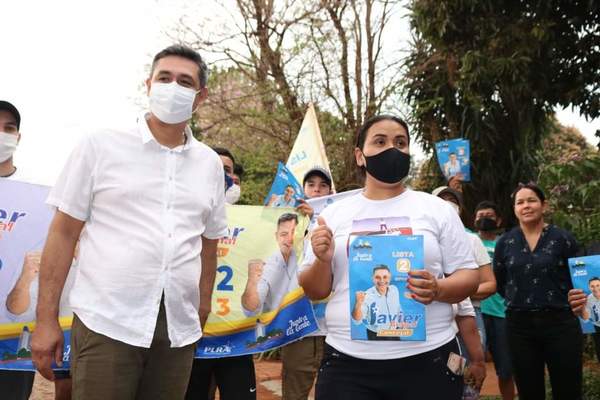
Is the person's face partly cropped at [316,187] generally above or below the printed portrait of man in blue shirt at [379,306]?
above

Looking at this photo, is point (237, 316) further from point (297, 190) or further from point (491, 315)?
point (491, 315)

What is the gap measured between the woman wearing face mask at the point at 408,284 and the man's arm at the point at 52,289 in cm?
100

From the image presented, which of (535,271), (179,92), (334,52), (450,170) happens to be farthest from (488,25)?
(179,92)

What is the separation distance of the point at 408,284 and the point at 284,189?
2.68 m

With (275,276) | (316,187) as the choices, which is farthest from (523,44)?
(275,276)

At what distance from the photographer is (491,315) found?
20.9ft

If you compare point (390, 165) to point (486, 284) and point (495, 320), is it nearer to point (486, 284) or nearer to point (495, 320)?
point (486, 284)

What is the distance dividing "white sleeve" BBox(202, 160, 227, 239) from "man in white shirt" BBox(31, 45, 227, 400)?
0.43 feet

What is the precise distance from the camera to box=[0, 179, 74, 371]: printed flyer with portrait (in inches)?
156

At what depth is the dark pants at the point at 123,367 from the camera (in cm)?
253

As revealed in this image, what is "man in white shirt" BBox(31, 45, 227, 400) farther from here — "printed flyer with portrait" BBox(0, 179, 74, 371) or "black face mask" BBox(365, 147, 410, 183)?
"printed flyer with portrait" BBox(0, 179, 74, 371)

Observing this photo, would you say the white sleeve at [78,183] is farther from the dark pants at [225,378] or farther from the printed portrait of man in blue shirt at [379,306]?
the dark pants at [225,378]

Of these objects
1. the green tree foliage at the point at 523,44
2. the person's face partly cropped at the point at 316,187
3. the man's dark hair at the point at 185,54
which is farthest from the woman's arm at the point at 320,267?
the green tree foliage at the point at 523,44

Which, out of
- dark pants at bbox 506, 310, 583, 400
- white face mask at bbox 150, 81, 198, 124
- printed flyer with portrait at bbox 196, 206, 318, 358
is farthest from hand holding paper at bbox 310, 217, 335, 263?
dark pants at bbox 506, 310, 583, 400
